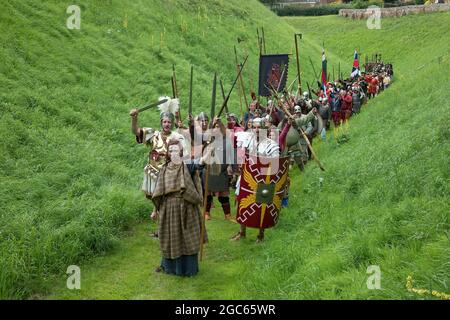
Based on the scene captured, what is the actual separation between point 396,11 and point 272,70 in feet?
111

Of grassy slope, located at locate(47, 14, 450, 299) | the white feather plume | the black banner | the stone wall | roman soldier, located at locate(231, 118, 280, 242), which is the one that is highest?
the stone wall

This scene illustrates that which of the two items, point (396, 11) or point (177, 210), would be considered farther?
point (396, 11)

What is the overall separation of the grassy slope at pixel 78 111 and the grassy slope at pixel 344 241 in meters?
0.51

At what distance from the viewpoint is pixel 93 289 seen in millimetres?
5445

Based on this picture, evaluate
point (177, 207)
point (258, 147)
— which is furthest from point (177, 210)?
point (258, 147)

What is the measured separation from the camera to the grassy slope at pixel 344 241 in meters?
4.30

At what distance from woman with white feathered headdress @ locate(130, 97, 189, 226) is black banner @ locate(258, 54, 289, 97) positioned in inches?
236

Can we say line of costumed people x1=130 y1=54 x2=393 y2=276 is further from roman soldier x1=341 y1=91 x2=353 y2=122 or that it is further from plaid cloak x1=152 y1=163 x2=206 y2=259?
roman soldier x1=341 y1=91 x2=353 y2=122

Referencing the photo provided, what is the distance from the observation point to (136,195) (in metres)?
7.69

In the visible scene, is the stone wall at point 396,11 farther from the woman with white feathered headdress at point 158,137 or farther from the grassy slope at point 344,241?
the woman with white feathered headdress at point 158,137

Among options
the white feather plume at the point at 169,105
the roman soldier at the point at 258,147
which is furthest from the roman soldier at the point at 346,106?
the white feather plume at the point at 169,105

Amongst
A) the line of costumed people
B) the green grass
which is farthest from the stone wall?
the line of costumed people

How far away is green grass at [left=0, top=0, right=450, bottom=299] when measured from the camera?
477 cm

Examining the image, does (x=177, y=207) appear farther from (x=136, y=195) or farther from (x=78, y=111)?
(x=78, y=111)
